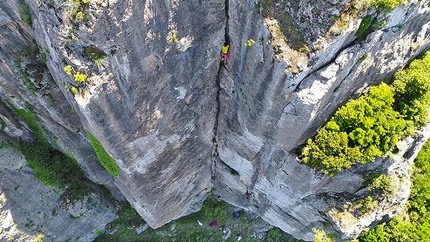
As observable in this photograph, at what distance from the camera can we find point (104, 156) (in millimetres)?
14023

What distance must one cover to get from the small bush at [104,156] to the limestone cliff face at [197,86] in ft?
1.72

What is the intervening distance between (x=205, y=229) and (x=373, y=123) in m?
14.4

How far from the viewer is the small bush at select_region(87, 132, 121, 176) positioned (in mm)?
13246

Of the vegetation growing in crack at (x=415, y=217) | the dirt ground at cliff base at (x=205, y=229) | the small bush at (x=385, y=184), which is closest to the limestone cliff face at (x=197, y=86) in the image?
the small bush at (x=385, y=184)

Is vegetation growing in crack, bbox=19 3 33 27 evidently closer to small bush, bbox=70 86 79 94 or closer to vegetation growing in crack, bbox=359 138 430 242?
small bush, bbox=70 86 79 94

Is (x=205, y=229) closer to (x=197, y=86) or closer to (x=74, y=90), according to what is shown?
(x=197, y=86)

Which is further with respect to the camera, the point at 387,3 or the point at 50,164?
the point at 50,164

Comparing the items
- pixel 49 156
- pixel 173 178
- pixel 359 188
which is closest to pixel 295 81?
pixel 359 188

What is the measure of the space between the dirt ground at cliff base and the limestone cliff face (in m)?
4.81

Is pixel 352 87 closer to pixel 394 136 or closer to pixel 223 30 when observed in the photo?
pixel 394 136

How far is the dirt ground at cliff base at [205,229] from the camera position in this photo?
2159 cm

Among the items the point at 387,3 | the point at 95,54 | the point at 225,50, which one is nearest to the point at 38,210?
the point at 95,54

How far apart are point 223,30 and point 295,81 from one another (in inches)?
143

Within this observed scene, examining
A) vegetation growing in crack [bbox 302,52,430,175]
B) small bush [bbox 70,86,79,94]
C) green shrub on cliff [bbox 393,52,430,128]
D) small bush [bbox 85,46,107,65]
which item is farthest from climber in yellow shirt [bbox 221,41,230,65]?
green shrub on cliff [bbox 393,52,430,128]
